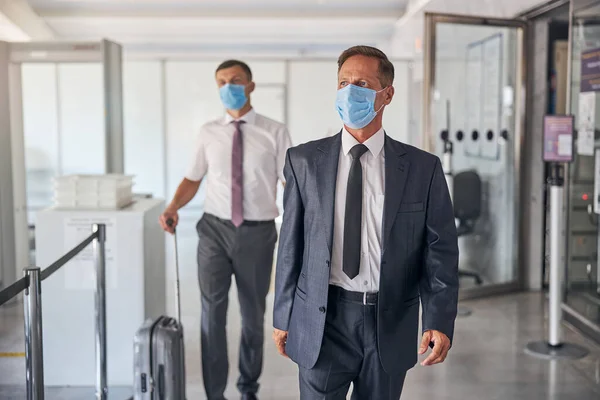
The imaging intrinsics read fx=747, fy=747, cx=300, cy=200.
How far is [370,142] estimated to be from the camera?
227 cm

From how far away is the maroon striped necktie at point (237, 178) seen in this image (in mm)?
3604

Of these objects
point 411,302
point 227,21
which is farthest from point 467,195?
point 227,21

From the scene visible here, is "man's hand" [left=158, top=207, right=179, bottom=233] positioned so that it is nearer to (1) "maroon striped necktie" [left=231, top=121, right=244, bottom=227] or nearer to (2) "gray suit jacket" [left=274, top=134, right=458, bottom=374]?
(1) "maroon striped necktie" [left=231, top=121, right=244, bottom=227]

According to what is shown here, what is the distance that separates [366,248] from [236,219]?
4.79 ft

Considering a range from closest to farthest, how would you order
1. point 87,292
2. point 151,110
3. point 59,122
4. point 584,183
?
point 87,292 < point 584,183 < point 59,122 < point 151,110

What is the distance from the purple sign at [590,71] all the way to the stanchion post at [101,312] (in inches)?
130

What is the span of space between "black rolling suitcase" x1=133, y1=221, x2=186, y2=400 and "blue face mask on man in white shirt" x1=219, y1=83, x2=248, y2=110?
3.72ft

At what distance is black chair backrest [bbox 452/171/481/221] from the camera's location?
6.45m

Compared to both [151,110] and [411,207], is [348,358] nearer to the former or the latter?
[411,207]

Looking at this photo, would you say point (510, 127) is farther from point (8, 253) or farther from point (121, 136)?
point (8, 253)

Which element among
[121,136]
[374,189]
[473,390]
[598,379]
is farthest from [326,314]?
[121,136]

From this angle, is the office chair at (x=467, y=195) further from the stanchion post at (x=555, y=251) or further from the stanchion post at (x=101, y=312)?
the stanchion post at (x=101, y=312)

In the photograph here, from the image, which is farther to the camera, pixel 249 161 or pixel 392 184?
pixel 249 161

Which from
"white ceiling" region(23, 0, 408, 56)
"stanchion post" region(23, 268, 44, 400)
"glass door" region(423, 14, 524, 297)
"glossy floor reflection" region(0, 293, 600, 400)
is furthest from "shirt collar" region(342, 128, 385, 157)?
"white ceiling" region(23, 0, 408, 56)
